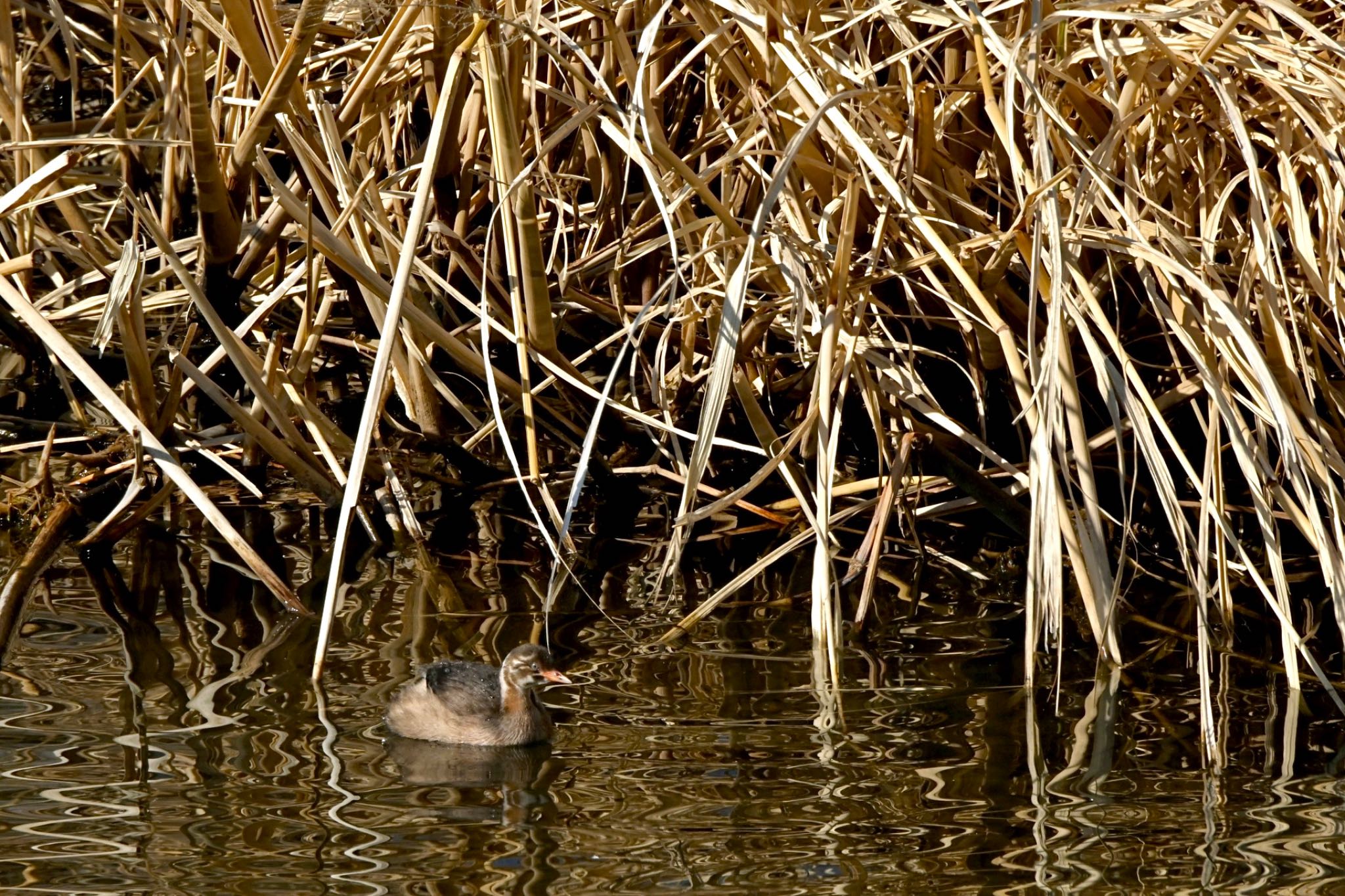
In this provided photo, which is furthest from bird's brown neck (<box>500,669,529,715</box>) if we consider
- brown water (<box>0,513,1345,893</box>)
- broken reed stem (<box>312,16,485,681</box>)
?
broken reed stem (<box>312,16,485,681</box>)

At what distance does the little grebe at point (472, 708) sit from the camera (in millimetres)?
4078

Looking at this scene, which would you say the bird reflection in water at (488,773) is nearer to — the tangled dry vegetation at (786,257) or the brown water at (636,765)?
the brown water at (636,765)

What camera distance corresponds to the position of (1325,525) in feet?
15.7

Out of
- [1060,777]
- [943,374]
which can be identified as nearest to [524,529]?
[943,374]

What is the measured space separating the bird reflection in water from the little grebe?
0.03 metres

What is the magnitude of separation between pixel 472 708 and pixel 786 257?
1336 millimetres

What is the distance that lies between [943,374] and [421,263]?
1.64 m

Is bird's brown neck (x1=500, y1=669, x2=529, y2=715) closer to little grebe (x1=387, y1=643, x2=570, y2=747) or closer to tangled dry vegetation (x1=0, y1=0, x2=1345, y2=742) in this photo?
little grebe (x1=387, y1=643, x2=570, y2=747)

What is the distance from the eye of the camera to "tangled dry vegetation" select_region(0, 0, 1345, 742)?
3959 mm

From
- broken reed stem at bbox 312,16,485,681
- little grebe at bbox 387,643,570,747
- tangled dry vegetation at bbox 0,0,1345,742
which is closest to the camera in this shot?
broken reed stem at bbox 312,16,485,681

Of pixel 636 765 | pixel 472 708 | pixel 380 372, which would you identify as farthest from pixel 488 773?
pixel 380 372

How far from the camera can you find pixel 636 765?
3854mm

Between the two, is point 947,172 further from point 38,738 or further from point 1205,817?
point 38,738

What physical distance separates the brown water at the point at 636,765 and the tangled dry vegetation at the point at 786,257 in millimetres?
223
